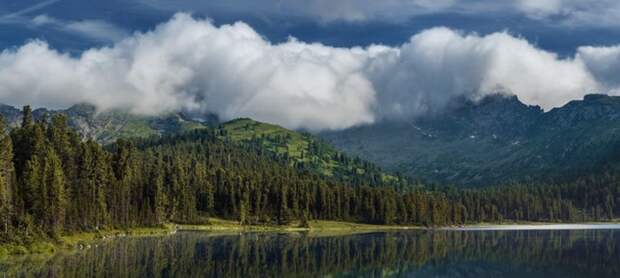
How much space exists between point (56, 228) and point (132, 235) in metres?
43.2

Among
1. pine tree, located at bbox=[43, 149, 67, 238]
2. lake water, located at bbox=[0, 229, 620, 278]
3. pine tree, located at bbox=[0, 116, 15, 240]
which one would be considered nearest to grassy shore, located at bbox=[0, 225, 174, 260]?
pine tree, located at bbox=[43, 149, 67, 238]

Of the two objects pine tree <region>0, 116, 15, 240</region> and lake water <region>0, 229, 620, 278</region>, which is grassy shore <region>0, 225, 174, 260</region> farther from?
lake water <region>0, 229, 620, 278</region>

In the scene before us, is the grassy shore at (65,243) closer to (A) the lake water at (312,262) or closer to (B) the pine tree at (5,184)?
Result: (B) the pine tree at (5,184)

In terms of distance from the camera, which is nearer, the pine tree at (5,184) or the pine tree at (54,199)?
the pine tree at (5,184)

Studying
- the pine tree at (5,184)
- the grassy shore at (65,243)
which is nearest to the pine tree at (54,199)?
the grassy shore at (65,243)

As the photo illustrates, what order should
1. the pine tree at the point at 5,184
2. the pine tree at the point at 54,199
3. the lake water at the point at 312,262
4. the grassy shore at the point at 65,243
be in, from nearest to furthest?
the lake water at the point at 312,262 → the grassy shore at the point at 65,243 → the pine tree at the point at 5,184 → the pine tree at the point at 54,199

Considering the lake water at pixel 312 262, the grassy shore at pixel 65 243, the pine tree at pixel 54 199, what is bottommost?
the lake water at pixel 312 262

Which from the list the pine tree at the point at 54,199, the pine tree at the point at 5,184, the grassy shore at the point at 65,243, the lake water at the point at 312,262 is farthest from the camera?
the pine tree at the point at 54,199

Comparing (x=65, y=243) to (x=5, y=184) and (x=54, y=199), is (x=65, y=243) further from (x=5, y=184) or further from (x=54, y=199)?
(x=5, y=184)

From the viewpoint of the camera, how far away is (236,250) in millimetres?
122125

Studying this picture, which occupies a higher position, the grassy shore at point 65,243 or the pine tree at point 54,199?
the pine tree at point 54,199

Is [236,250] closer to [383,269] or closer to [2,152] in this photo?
[383,269]

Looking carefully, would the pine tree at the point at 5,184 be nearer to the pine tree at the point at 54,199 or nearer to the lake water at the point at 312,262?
the pine tree at the point at 54,199

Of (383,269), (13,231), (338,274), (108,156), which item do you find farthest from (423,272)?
(108,156)
